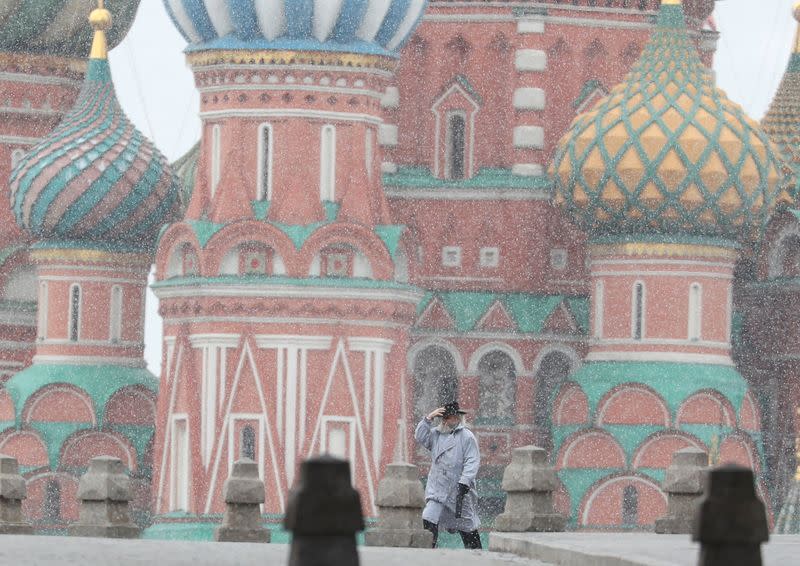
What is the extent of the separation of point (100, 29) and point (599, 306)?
917 cm

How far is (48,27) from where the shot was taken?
5016cm

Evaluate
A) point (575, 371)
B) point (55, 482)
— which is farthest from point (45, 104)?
point (575, 371)

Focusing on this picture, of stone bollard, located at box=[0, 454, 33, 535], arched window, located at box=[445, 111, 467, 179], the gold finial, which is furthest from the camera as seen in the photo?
the gold finial

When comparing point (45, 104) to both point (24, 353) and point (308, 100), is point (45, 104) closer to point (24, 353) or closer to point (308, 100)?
point (24, 353)

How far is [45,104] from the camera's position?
5056 cm

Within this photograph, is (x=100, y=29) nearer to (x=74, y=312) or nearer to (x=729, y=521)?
(x=74, y=312)

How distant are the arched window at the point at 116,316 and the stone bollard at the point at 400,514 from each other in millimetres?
22963

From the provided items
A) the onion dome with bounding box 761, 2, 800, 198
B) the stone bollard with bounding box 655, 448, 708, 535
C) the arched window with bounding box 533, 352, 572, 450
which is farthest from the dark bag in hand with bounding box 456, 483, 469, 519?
the onion dome with bounding box 761, 2, 800, 198

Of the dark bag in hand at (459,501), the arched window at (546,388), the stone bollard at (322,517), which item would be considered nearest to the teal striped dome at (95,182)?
the arched window at (546,388)

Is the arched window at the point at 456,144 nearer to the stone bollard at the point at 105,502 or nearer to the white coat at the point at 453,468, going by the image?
the stone bollard at the point at 105,502

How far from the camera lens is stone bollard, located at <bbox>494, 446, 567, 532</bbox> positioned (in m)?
24.7

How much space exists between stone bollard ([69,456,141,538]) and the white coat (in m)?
3.37

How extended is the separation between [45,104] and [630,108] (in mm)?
10597

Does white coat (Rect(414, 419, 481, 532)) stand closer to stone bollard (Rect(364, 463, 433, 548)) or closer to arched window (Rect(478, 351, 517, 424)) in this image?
stone bollard (Rect(364, 463, 433, 548))
